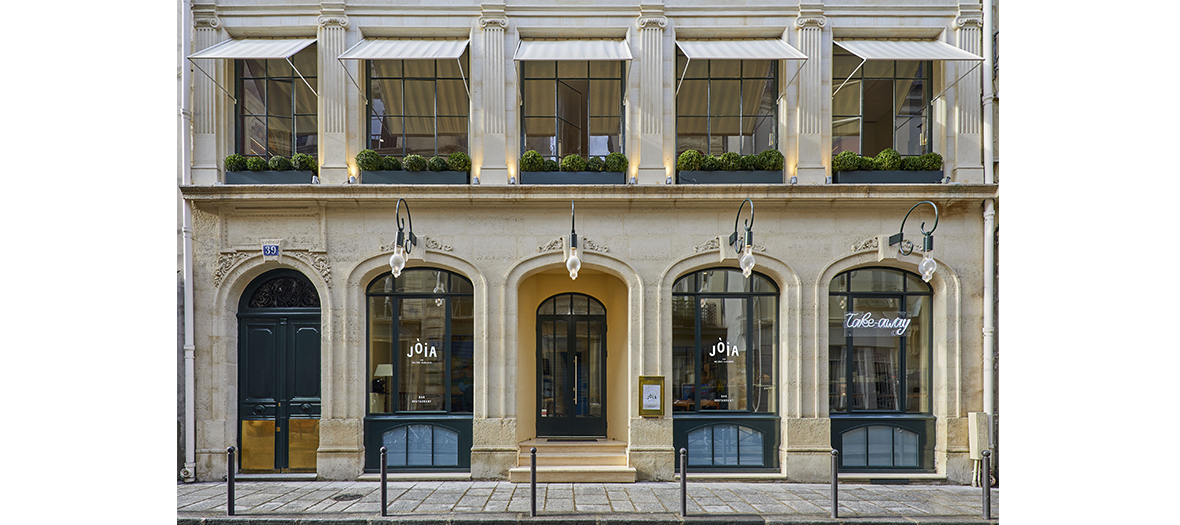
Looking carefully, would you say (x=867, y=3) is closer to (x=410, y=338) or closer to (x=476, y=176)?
(x=476, y=176)

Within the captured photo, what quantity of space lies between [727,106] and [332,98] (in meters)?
6.58

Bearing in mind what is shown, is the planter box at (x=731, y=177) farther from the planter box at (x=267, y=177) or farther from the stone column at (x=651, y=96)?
the planter box at (x=267, y=177)

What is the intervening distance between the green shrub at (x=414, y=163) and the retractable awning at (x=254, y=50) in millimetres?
1881

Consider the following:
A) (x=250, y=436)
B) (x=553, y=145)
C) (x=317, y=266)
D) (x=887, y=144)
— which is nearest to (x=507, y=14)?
(x=553, y=145)

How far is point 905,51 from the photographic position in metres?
9.68

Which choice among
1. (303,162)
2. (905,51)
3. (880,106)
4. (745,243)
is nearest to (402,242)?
(303,162)

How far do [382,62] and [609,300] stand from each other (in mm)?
5840

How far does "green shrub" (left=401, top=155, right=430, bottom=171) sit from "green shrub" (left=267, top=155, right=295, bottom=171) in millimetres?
1872

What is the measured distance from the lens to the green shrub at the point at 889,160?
10055mm

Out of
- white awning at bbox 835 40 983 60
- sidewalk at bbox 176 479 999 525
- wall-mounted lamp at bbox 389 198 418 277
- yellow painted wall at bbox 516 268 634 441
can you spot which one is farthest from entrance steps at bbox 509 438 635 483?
white awning at bbox 835 40 983 60

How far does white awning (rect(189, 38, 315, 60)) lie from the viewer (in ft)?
30.9

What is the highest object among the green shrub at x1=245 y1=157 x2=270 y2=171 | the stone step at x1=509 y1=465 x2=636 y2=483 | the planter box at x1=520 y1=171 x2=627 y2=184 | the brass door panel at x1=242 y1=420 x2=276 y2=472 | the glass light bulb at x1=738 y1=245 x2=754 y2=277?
the green shrub at x1=245 y1=157 x2=270 y2=171

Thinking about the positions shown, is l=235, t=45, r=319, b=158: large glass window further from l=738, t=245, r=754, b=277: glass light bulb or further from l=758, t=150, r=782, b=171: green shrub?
l=758, t=150, r=782, b=171: green shrub

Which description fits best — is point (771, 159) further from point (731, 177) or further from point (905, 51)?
point (905, 51)
